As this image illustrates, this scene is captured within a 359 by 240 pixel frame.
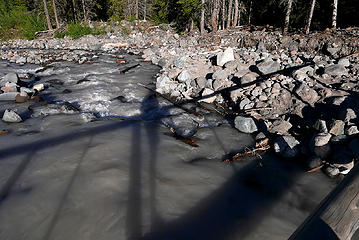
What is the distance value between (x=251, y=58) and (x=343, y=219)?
812 centimetres

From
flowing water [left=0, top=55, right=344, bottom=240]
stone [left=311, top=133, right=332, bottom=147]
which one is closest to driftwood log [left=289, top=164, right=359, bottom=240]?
flowing water [left=0, top=55, right=344, bottom=240]

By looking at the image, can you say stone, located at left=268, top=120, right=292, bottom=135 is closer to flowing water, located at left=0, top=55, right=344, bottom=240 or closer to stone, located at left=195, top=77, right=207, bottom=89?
flowing water, located at left=0, top=55, right=344, bottom=240

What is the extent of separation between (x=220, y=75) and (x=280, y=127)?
3.14 metres

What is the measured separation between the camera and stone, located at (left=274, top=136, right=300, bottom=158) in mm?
4199

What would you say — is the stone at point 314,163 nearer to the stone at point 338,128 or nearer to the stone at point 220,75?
the stone at point 338,128

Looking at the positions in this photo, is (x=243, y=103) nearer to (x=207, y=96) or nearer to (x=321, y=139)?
(x=207, y=96)

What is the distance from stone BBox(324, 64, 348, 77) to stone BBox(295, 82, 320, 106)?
1008mm

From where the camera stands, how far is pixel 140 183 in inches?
126

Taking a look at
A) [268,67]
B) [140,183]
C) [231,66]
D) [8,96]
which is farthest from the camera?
[231,66]

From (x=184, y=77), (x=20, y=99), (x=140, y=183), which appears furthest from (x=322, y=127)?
(x=20, y=99)

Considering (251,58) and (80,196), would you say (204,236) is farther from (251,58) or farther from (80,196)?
(251,58)

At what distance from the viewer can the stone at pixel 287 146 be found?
420 cm

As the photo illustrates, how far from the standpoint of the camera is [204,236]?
2.57 m

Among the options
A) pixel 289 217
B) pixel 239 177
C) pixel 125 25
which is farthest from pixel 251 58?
pixel 125 25
